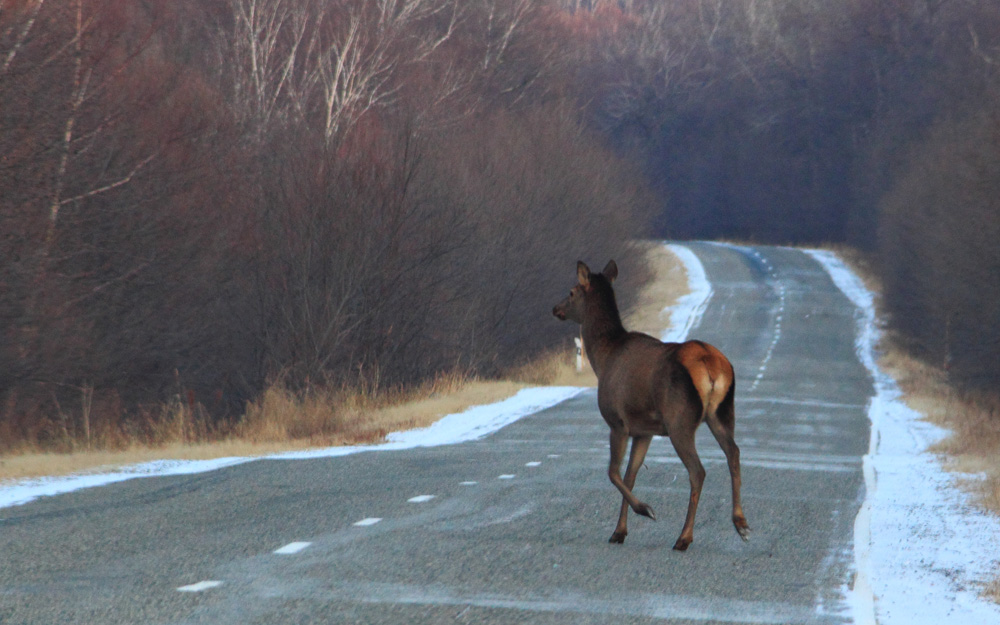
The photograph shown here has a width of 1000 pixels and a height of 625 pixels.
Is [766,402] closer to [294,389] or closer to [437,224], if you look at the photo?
[437,224]

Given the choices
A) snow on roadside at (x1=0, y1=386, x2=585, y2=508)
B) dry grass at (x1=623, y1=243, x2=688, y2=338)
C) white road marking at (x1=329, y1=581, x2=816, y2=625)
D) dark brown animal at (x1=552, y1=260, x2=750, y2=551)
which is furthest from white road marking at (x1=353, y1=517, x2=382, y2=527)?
dry grass at (x1=623, y1=243, x2=688, y2=338)

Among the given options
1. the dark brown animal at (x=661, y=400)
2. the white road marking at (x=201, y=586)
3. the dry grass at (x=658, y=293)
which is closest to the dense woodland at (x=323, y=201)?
the dry grass at (x=658, y=293)

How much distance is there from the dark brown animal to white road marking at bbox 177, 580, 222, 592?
2.97 metres

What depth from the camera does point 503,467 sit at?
14.9 metres

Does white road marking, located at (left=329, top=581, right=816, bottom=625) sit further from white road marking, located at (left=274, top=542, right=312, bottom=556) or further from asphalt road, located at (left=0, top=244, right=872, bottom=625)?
white road marking, located at (left=274, top=542, right=312, bottom=556)

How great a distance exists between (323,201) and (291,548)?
20.0 metres

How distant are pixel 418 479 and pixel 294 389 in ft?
49.6

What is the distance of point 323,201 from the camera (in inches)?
1115

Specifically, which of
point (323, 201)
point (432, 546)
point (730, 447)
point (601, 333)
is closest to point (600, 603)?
point (432, 546)

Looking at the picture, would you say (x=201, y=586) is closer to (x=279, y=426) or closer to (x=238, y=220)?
(x=279, y=426)

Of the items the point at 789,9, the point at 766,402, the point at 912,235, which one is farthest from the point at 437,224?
the point at 789,9

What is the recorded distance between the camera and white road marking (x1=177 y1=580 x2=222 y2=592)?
7.34 metres

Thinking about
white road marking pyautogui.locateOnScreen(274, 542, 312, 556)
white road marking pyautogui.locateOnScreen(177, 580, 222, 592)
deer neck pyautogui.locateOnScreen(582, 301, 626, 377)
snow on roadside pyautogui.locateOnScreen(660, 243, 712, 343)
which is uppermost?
deer neck pyautogui.locateOnScreen(582, 301, 626, 377)

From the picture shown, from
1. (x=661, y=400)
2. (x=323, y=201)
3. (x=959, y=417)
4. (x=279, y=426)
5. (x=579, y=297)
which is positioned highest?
(x=323, y=201)
